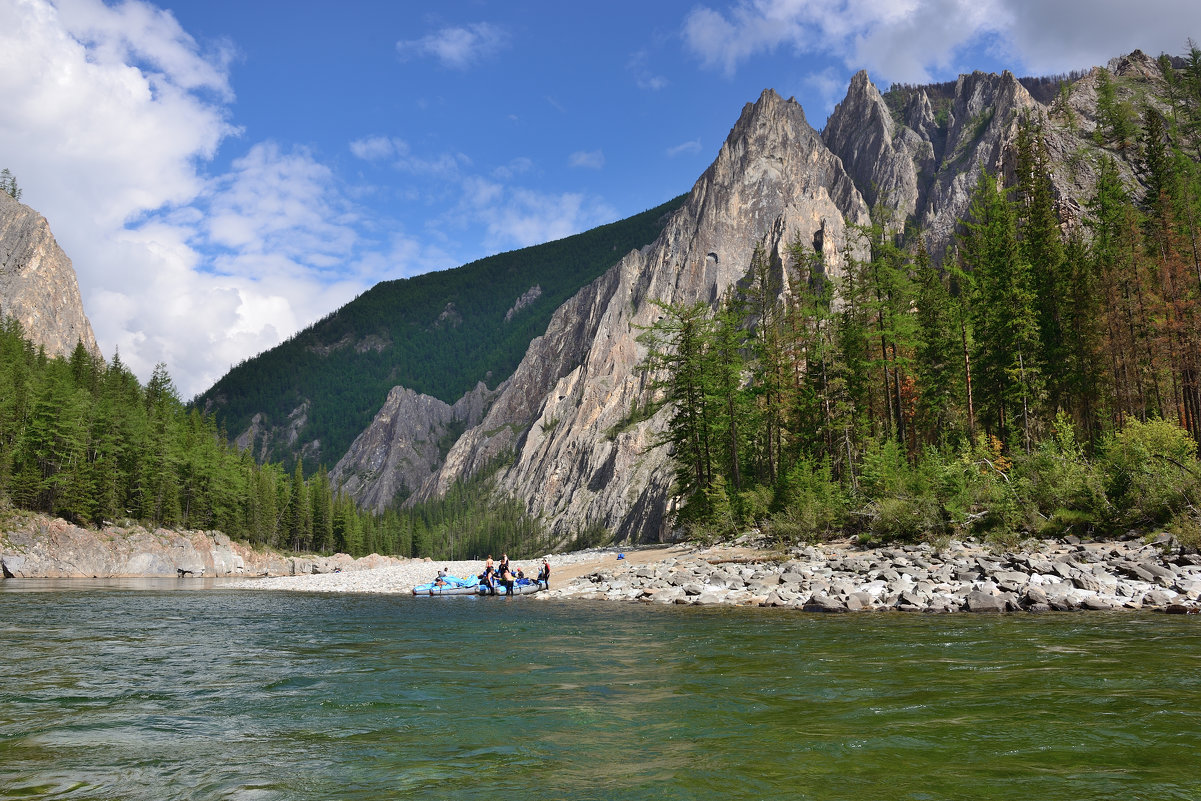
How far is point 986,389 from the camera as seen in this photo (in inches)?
1647

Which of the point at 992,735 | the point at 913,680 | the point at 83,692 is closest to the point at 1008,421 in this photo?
the point at 913,680

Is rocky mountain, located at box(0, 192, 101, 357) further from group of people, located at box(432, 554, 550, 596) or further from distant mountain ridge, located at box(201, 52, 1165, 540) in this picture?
group of people, located at box(432, 554, 550, 596)

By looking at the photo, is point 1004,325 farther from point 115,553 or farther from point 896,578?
point 115,553

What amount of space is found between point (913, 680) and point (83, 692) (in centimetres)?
1283

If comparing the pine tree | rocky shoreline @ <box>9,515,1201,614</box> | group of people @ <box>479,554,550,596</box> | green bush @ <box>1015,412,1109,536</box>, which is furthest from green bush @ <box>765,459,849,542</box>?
group of people @ <box>479,554,550,596</box>

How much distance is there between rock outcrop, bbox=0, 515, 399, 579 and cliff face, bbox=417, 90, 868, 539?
69.3m

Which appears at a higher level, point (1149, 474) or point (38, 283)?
point (38, 283)

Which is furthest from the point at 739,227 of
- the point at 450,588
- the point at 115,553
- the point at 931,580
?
the point at 931,580

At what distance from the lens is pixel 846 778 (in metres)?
5.93

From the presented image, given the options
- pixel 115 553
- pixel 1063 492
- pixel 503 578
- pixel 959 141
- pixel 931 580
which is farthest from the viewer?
pixel 959 141

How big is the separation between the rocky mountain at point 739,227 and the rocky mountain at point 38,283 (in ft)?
Answer: 322

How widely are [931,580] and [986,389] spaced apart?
26.2 meters

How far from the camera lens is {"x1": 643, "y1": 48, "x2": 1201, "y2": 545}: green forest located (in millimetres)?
25875

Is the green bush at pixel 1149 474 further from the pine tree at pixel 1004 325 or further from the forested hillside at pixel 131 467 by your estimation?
the forested hillside at pixel 131 467
